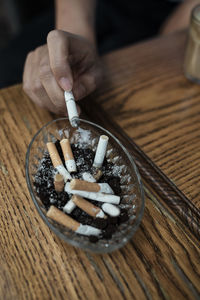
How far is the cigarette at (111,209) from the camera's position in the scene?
508 millimetres

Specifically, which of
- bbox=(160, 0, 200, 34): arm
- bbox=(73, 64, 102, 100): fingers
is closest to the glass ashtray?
bbox=(73, 64, 102, 100): fingers

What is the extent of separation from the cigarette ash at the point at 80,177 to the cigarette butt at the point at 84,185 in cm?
3

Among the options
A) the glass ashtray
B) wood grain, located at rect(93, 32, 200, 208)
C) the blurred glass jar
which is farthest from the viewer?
the blurred glass jar

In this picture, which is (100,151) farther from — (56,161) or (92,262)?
(92,262)

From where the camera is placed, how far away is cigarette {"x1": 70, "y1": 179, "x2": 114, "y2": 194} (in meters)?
0.50

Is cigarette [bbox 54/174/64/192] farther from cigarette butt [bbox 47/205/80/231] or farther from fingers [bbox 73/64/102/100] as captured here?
fingers [bbox 73/64/102/100]

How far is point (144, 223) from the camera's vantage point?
56 cm

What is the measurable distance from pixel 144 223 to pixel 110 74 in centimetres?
50

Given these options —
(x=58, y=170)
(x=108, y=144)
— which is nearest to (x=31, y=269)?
(x=58, y=170)

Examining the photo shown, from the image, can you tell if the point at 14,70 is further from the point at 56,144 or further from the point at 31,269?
the point at 31,269

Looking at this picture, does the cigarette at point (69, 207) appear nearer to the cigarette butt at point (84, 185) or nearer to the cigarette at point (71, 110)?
the cigarette butt at point (84, 185)

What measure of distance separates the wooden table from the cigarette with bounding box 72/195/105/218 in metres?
0.07

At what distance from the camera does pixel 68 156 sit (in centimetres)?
58

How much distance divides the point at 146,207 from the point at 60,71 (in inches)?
13.5
